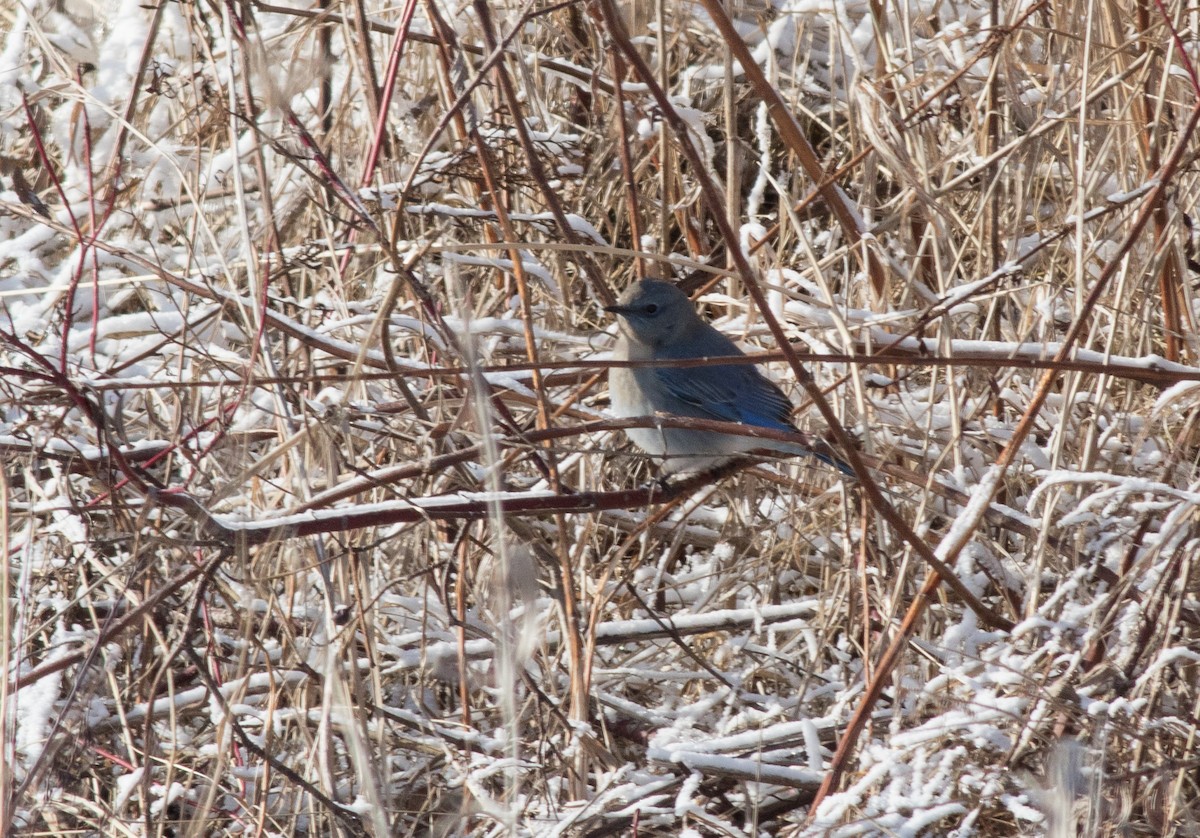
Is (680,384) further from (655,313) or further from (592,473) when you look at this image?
(592,473)

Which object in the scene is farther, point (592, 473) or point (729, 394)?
point (729, 394)

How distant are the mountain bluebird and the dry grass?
161 mm

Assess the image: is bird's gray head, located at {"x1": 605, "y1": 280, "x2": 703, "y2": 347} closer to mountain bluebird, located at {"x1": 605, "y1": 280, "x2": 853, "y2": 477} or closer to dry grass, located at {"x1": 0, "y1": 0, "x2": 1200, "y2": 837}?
mountain bluebird, located at {"x1": 605, "y1": 280, "x2": 853, "y2": 477}

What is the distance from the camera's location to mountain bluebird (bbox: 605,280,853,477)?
3.95 meters

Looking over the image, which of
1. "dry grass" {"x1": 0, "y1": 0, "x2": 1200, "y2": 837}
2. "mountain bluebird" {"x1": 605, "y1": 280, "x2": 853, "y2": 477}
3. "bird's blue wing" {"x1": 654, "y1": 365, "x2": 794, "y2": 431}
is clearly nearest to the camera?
"dry grass" {"x1": 0, "y1": 0, "x2": 1200, "y2": 837}

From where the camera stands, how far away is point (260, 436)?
12.2ft

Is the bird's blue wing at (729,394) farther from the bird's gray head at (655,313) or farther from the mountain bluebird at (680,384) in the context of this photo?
the bird's gray head at (655,313)

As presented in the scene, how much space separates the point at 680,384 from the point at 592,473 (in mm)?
722

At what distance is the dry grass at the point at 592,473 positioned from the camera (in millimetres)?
2637

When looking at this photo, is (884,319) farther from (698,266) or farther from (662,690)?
(662,690)

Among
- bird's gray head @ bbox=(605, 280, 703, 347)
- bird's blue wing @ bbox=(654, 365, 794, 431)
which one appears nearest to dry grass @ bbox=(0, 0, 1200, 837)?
bird's gray head @ bbox=(605, 280, 703, 347)

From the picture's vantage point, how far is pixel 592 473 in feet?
12.7

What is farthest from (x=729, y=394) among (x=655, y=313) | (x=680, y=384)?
(x=655, y=313)

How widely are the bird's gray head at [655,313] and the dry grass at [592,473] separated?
158 millimetres
